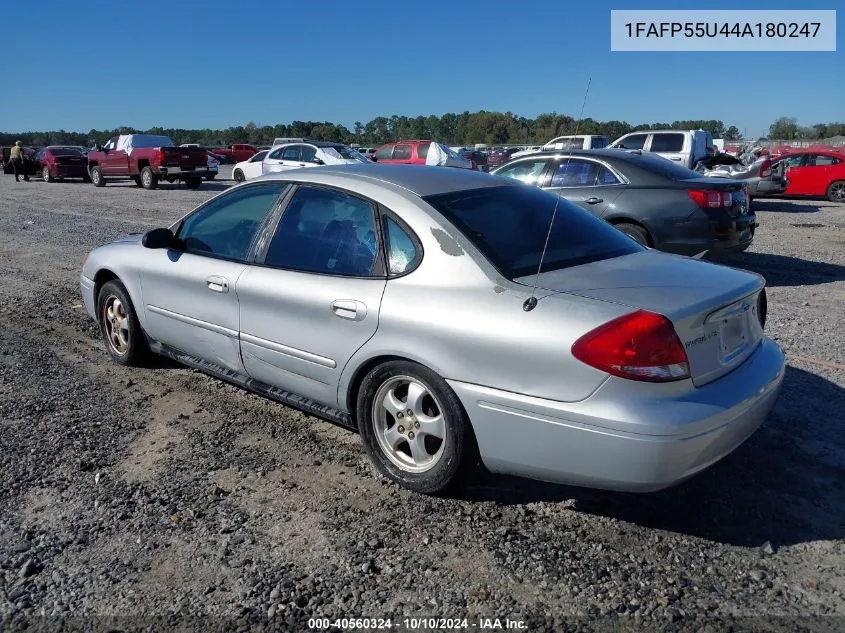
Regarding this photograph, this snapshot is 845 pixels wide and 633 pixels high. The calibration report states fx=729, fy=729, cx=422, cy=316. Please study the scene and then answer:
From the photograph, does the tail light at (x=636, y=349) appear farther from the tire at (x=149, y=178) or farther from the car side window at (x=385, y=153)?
the tire at (x=149, y=178)

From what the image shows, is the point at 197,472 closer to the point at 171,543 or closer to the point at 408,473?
the point at 171,543

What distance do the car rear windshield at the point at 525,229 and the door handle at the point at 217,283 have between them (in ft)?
4.44

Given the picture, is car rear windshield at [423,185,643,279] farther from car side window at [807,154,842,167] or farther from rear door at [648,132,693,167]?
car side window at [807,154,842,167]

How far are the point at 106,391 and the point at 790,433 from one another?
420cm

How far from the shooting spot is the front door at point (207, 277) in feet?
13.9

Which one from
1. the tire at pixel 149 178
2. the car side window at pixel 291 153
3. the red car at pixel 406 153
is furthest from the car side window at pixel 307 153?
the tire at pixel 149 178

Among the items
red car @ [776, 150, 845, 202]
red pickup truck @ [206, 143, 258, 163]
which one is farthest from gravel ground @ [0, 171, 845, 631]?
red pickup truck @ [206, 143, 258, 163]

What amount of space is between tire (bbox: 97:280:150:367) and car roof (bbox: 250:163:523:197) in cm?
151

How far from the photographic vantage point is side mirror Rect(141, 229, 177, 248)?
4.70m

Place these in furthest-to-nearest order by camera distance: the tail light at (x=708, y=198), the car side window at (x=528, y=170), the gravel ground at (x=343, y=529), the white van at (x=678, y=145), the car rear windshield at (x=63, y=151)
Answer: the car rear windshield at (x=63, y=151)
the white van at (x=678, y=145)
the car side window at (x=528, y=170)
the tail light at (x=708, y=198)
the gravel ground at (x=343, y=529)

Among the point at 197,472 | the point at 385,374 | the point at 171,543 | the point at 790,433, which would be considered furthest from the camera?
the point at 790,433

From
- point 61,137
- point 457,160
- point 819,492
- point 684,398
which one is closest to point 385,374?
point 684,398

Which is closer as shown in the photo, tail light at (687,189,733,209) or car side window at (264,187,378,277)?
car side window at (264,187,378,277)

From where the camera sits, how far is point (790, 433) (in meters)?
4.04
